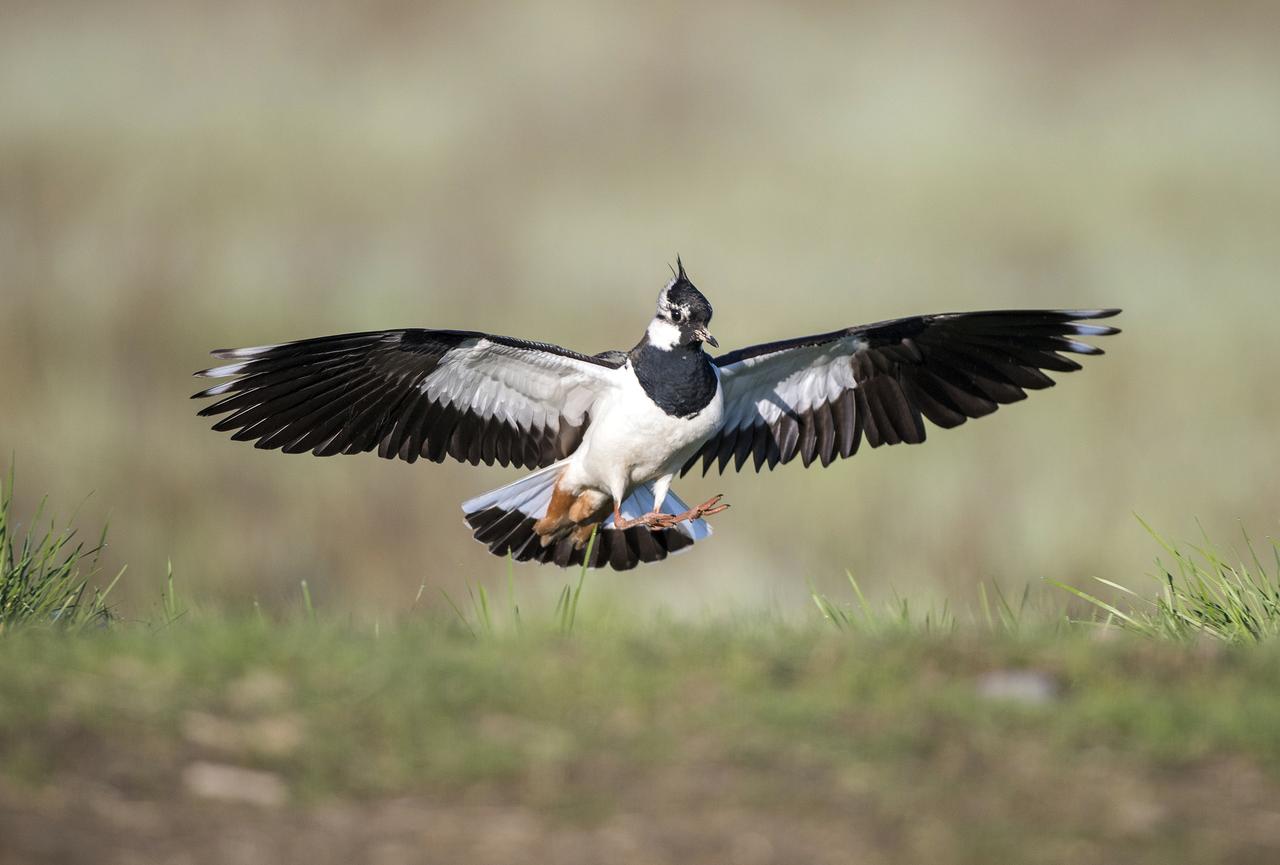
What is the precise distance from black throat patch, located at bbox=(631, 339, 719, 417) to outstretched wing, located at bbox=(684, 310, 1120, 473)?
269 mm

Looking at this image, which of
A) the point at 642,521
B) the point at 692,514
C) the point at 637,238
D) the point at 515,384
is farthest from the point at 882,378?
the point at 637,238

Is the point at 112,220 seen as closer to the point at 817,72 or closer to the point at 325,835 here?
the point at 817,72

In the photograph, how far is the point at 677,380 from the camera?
6656mm

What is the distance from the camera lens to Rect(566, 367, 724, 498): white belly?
6668 mm

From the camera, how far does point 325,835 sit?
352cm

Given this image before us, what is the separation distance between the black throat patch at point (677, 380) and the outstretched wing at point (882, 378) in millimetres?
269

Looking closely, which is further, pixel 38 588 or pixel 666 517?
pixel 666 517

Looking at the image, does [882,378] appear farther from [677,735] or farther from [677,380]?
[677,735]

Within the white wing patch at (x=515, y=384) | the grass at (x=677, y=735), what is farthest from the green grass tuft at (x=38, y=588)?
the white wing patch at (x=515, y=384)

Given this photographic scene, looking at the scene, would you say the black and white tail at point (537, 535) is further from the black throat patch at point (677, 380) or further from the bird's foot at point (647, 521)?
the black throat patch at point (677, 380)

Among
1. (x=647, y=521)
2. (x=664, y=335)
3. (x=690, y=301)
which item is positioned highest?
(x=690, y=301)

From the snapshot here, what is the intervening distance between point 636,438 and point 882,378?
1277 millimetres

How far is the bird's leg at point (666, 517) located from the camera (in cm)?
661

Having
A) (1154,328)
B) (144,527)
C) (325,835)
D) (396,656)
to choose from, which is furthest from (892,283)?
(325,835)
